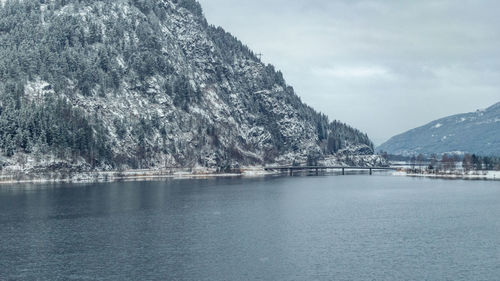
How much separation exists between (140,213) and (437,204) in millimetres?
103282

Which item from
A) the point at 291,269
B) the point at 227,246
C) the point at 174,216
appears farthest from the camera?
the point at 174,216

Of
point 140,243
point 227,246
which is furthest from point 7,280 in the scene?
point 227,246

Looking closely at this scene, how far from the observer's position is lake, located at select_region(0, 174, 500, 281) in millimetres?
99125

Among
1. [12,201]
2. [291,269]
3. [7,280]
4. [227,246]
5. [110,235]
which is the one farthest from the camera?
[12,201]

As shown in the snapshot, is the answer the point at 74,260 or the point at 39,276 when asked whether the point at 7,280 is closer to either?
the point at 39,276

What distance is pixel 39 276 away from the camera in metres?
94.9

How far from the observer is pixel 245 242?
125 m

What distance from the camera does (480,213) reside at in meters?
171

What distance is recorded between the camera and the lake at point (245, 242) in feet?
325

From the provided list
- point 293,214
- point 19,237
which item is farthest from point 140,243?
point 293,214

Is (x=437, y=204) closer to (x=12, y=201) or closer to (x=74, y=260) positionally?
(x=74, y=260)

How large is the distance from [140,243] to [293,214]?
207 feet

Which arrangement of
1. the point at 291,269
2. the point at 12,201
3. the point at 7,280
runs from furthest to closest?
the point at 12,201 → the point at 291,269 → the point at 7,280

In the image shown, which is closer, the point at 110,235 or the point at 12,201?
the point at 110,235
